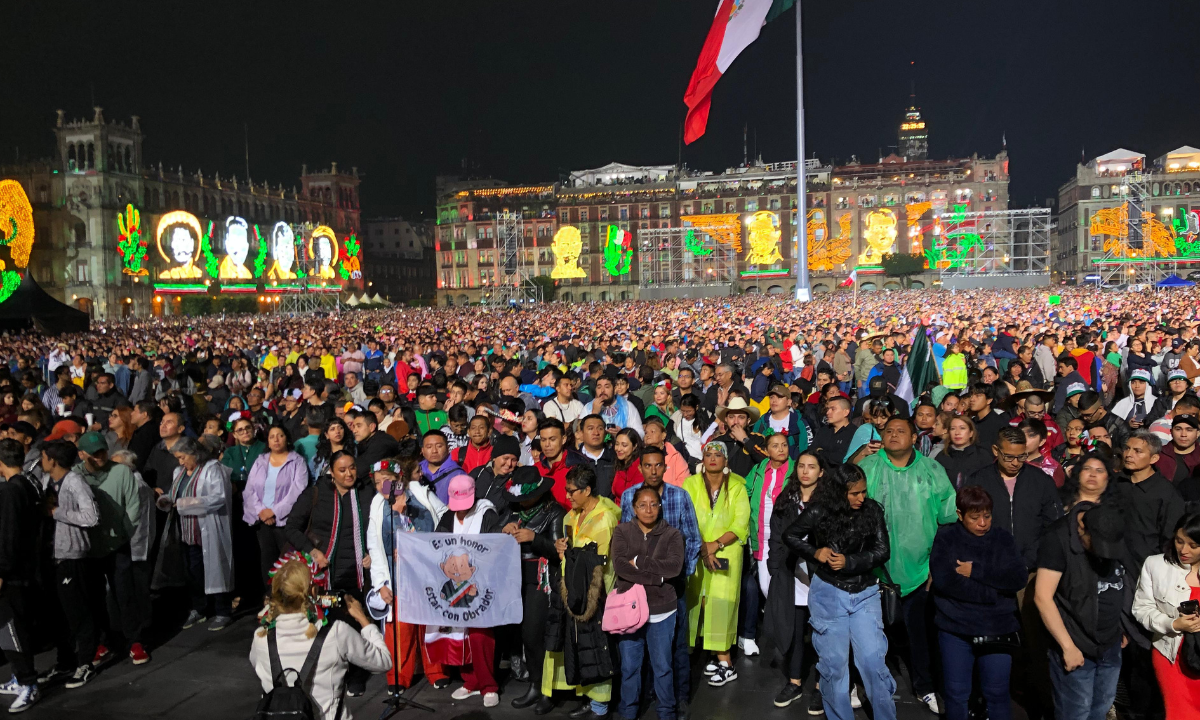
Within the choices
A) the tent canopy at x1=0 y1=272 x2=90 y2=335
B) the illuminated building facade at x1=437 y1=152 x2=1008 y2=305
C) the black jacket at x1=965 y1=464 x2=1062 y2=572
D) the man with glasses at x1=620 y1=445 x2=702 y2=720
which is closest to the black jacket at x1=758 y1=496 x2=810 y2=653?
the man with glasses at x1=620 y1=445 x2=702 y2=720

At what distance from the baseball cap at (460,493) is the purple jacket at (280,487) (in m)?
1.70

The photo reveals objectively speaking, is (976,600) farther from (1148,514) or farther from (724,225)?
(724,225)

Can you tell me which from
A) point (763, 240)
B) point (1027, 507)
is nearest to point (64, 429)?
point (1027, 507)

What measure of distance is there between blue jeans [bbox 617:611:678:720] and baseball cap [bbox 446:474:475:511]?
3.66ft

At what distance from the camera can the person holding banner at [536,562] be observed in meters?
5.17

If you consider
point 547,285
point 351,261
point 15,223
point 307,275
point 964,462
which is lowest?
point 964,462

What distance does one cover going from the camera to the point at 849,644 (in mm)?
4480

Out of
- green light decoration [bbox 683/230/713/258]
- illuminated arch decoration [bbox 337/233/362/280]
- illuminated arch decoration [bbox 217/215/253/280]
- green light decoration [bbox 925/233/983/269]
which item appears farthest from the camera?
illuminated arch decoration [bbox 337/233/362/280]

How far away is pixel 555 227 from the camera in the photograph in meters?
93.6

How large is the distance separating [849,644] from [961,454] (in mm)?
1877

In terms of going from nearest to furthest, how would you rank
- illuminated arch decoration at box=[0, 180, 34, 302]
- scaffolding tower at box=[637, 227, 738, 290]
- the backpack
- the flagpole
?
the backpack
the flagpole
illuminated arch decoration at box=[0, 180, 34, 302]
scaffolding tower at box=[637, 227, 738, 290]

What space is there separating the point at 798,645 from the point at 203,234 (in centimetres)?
7270

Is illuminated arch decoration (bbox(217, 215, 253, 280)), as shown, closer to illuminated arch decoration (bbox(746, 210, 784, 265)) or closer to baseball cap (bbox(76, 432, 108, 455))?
illuminated arch decoration (bbox(746, 210, 784, 265))

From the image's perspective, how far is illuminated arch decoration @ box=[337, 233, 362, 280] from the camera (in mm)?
85875
